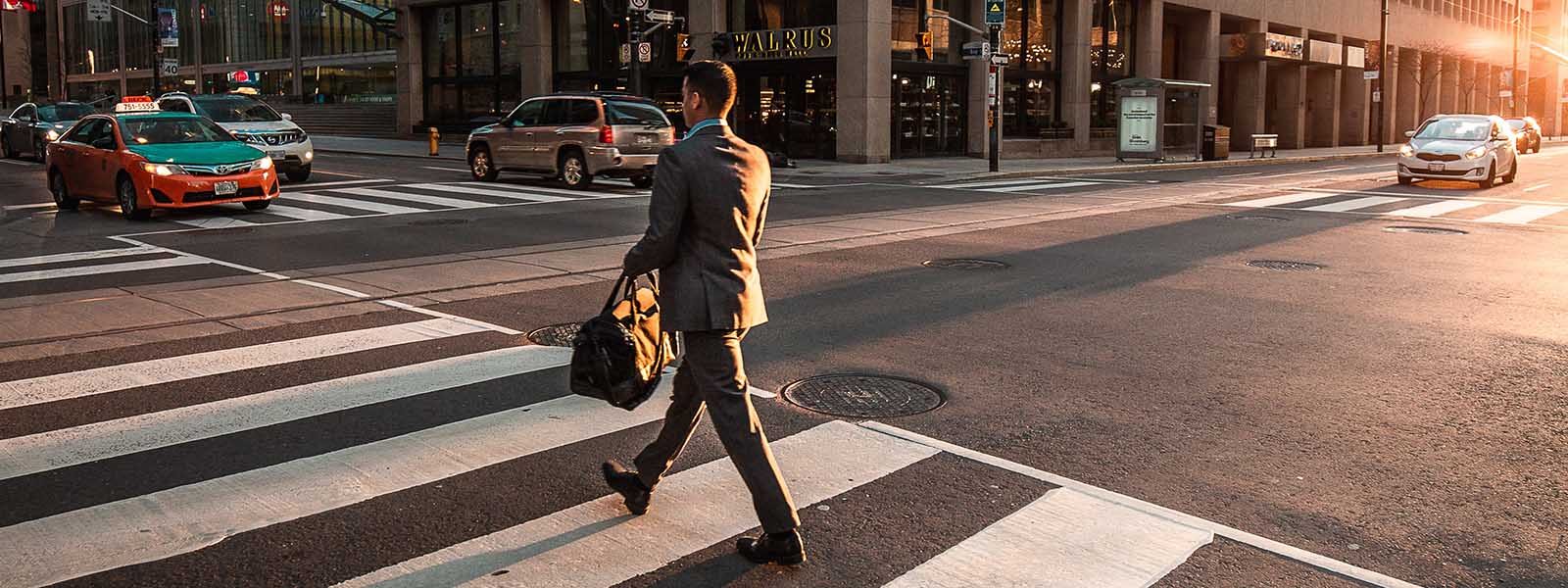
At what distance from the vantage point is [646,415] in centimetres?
624

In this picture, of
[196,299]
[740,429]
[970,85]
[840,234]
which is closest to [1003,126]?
[970,85]

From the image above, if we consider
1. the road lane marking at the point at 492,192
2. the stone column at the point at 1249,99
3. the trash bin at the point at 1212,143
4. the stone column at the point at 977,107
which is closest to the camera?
the road lane marking at the point at 492,192

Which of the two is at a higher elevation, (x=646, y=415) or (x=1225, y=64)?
(x=1225, y=64)

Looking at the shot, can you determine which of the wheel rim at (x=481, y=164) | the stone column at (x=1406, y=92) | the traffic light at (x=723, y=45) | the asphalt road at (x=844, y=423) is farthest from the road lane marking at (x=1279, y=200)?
the stone column at (x=1406, y=92)

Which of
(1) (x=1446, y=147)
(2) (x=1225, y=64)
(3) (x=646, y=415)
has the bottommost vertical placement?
(3) (x=646, y=415)

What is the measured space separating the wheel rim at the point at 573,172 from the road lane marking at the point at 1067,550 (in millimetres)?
18059

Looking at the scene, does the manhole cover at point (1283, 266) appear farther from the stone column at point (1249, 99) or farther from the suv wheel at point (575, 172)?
the stone column at point (1249, 99)

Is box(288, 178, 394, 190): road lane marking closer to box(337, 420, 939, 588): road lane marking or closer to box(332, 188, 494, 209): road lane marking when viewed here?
box(332, 188, 494, 209): road lane marking

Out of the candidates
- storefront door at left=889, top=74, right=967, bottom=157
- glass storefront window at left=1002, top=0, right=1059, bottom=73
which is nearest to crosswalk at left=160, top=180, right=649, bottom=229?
storefront door at left=889, top=74, right=967, bottom=157

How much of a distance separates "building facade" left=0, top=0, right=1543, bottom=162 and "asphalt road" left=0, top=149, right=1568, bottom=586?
18075 millimetres

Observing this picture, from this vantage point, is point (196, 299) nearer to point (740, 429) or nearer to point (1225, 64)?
point (740, 429)

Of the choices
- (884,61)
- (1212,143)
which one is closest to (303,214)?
(884,61)

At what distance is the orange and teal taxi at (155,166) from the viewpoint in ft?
53.8

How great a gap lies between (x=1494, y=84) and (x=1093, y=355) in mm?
90813
